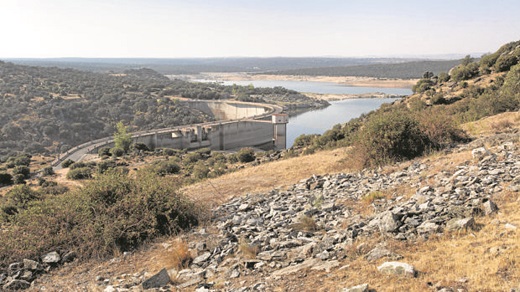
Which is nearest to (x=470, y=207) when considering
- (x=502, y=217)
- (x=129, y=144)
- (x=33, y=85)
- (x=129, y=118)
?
(x=502, y=217)

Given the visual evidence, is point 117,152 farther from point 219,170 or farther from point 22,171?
point 219,170

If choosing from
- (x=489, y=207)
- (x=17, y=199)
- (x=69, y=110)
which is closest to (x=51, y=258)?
(x=489, y=207)

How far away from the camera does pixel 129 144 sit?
52.2 m

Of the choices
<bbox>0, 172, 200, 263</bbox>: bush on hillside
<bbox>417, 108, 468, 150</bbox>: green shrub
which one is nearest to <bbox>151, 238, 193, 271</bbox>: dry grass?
<bbox>0, 172, 200, 263</bbox>: bush on hillside

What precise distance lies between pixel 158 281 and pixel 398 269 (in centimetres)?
420

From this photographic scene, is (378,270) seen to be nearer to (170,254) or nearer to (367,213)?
(367,213)

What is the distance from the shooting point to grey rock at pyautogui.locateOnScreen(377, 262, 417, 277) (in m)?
5.49

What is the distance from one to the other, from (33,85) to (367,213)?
4076 inches

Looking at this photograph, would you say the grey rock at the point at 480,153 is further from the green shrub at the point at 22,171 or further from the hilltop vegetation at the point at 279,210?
the green shrub at the point at 22,171

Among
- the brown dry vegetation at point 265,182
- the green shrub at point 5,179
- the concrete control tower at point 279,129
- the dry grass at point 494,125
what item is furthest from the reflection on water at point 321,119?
the dry grass at point 494,125

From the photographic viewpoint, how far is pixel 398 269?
5598mm

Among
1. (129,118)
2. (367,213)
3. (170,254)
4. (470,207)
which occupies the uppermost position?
(470,207)

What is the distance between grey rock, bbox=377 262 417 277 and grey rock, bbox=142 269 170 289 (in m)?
3.82

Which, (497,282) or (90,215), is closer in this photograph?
(497,282)
